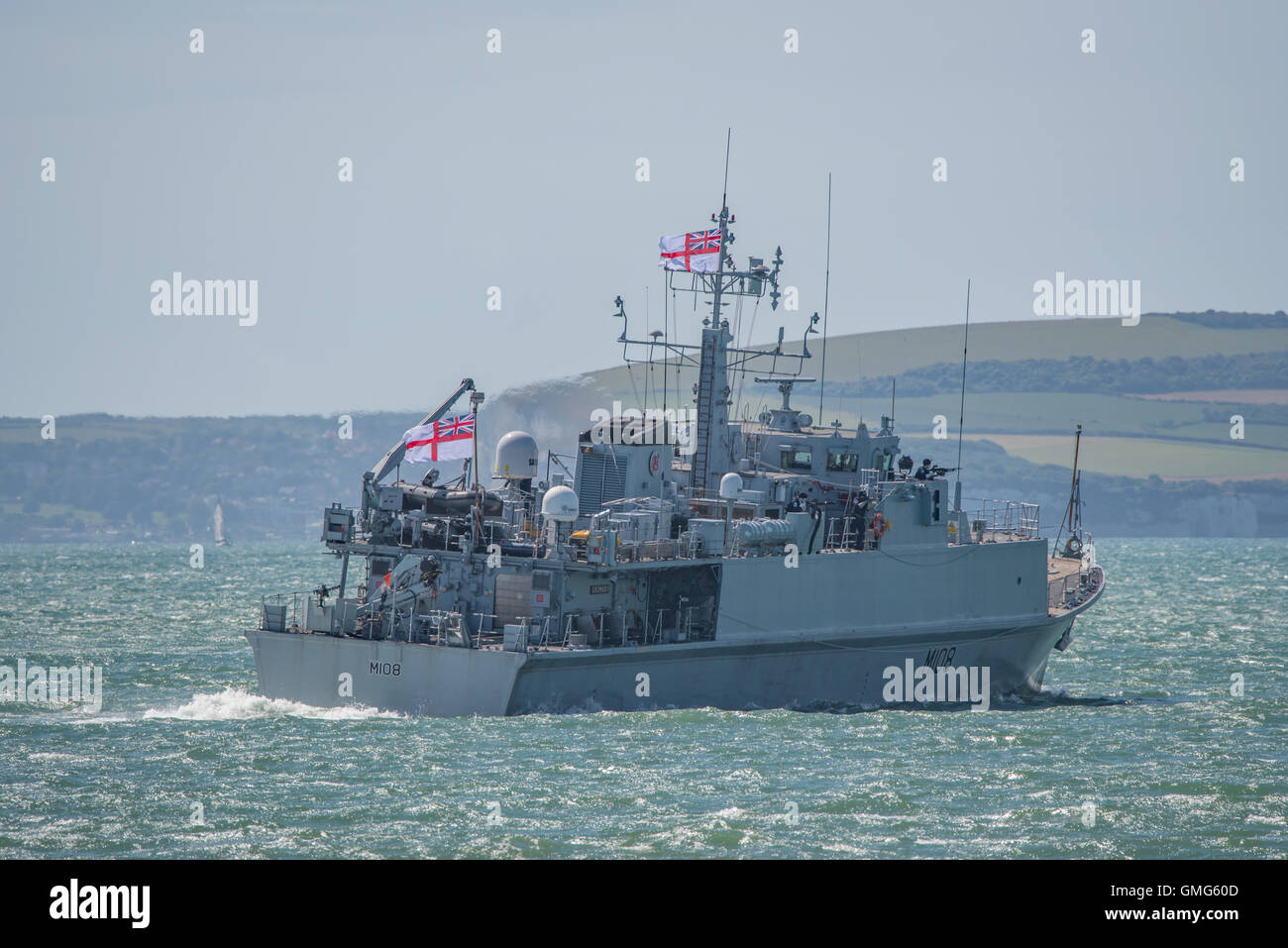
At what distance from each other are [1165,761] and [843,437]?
1026 cm

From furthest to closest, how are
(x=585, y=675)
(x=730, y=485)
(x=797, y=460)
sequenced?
(x=797, y=460)
(x=730, y=485)
(x=585, y=675)

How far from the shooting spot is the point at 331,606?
28.0m

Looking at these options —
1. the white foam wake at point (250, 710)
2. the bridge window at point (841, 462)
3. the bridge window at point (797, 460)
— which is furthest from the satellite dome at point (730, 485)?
the white foam wake at point (250, 710)

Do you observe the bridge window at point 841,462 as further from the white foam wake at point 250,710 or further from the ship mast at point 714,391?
the white foam wake at point 250,710

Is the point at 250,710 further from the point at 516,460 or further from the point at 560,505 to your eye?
the point at 516,460

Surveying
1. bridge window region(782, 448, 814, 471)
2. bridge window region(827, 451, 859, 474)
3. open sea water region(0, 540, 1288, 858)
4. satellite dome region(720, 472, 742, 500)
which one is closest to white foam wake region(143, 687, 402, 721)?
open sea water region(0, 540, 1288, 858)

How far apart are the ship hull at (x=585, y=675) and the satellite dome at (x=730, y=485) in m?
2.70

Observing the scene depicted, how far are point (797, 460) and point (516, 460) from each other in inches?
229

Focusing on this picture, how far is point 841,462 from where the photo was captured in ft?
107

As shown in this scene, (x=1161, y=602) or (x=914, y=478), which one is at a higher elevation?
(x=914, y=478)

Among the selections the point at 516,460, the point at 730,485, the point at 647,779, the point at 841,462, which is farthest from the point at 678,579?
the point at 647,779

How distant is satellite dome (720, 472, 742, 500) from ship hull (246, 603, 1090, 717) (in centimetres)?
270
